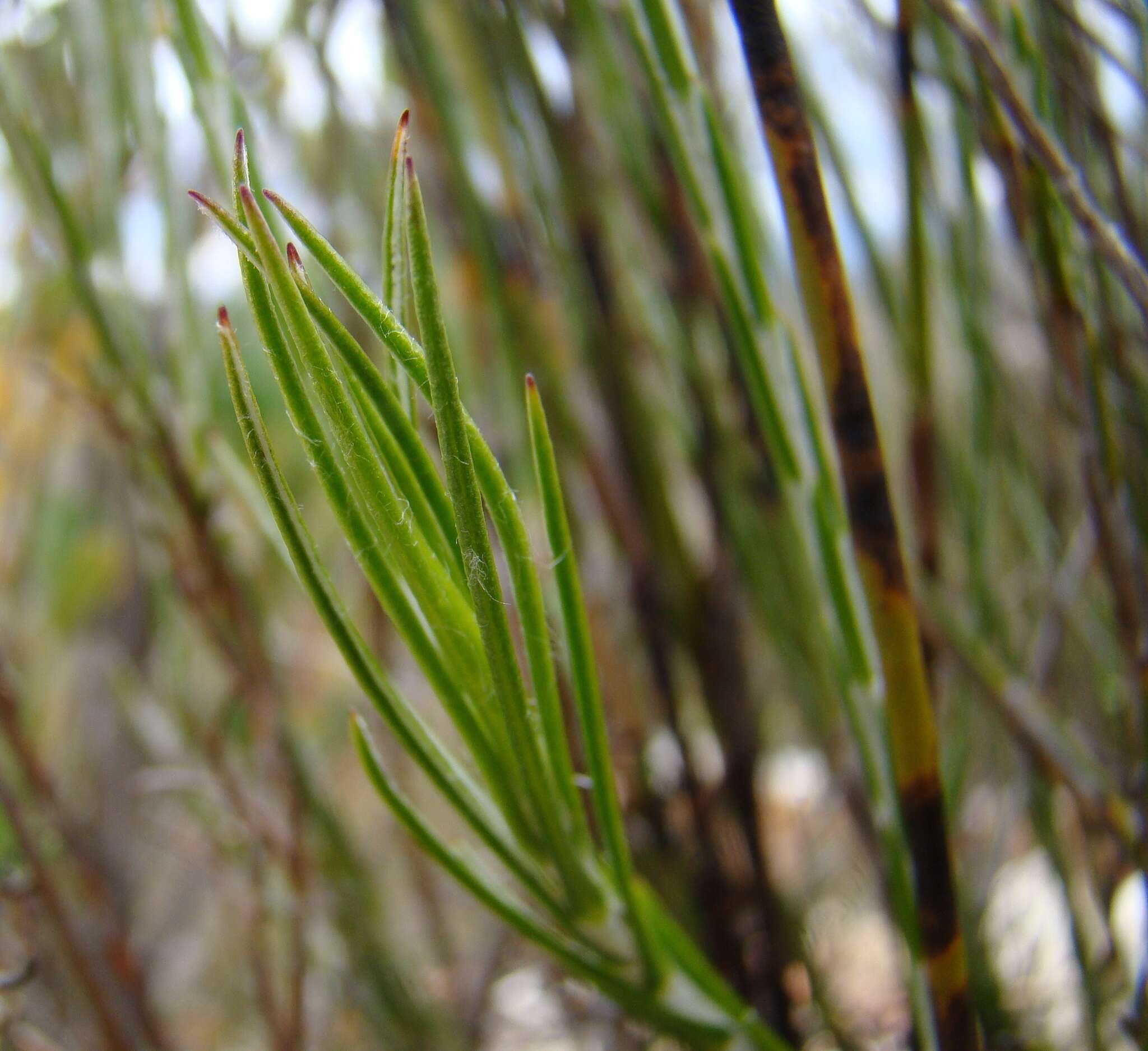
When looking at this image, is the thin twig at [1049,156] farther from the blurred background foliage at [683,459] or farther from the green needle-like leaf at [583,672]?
the green needle-like leaf at [583,672]

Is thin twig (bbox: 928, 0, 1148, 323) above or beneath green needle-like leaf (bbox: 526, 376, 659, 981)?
above

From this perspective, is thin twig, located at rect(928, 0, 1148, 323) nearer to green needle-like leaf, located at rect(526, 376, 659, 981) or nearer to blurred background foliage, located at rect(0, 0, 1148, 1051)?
blurred background foliage, located at rect(0, 0, 1148, 1051)

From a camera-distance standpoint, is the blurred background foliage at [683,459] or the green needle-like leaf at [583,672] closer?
the green needle-like leaf at [583,672]

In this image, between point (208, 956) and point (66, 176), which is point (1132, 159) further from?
point (208, 956)

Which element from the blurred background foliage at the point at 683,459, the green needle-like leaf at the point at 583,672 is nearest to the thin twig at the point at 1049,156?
the blurred background foliage at the point at 683,459

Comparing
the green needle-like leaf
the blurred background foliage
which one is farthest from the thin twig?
the green needle-like leaf

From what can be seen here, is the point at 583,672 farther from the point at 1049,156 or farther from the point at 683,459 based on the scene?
the point at 683,459

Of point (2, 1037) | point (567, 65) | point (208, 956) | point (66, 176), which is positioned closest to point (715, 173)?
point (567, 65)

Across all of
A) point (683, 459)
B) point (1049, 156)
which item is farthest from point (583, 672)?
point (683, 459)
